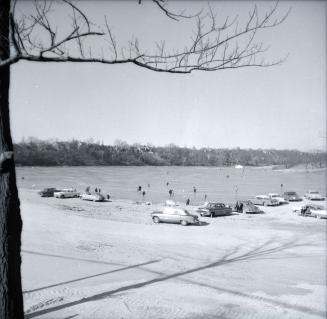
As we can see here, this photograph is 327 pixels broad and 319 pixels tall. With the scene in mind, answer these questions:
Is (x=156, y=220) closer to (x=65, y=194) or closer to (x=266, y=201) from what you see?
(x=266, y=201)

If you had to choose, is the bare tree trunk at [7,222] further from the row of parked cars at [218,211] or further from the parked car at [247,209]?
the parked car at [247,209]

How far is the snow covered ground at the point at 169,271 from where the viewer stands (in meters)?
10.8

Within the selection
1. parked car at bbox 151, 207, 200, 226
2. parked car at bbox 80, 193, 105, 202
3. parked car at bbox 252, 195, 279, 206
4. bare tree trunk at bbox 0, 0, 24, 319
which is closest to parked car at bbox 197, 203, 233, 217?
parked car at bbox 151, 207, 200, 226

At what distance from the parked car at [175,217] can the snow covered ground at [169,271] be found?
82 centimetres

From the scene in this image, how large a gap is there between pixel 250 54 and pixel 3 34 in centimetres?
337

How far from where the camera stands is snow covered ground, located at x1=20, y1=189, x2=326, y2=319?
10.8 meters

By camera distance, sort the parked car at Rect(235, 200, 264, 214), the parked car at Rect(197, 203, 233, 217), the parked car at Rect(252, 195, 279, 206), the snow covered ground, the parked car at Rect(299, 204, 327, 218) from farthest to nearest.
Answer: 1. the parked car at Rect(252, 195, 279, 206)
2. the parked car at Rect(235, 200, 264, 214)
3. the parked car at Rect(299, 204, 327, 218)
4. the parked car at Rect(197, 203, 233, 217)
5. the snow covered ground

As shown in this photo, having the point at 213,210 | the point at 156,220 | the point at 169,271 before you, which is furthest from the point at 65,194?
the point at 169,271

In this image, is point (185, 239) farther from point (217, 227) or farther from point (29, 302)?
point (29, 302)

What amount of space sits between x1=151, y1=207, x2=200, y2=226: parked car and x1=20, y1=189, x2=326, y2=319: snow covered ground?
0.82 metres

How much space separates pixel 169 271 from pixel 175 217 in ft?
40.4

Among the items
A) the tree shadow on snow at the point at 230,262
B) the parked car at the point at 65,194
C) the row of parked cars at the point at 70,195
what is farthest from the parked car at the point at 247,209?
the parked car at the point at 65,194

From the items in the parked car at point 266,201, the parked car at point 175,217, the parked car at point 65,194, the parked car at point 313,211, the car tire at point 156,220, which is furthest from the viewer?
the parked car at point 65,194

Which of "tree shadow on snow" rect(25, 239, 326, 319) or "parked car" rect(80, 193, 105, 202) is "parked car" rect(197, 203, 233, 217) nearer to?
"tree shadow on snow" rect(25, 239, 326, 319)
